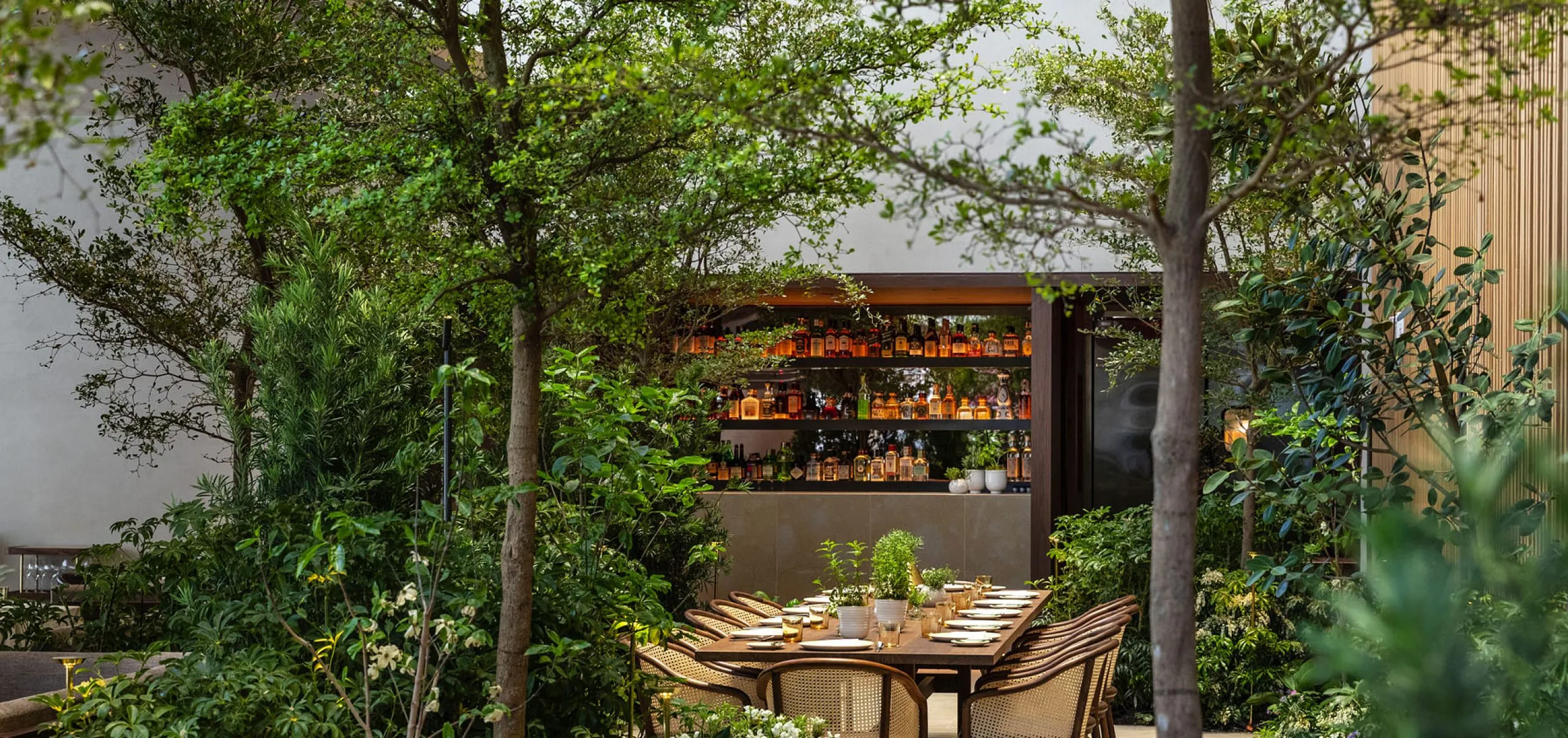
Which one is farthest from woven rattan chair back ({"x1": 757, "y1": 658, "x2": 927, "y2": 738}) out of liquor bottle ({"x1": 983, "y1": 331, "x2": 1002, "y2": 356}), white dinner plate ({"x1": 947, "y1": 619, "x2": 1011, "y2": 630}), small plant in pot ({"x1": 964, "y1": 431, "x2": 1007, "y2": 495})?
liquor bottle ({"x1": 983, "y1": 331, "x2": 1002, "y2": 356})

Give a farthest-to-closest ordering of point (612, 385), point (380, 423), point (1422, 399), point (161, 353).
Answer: point (161, 353) → point (380, 423) → point (612, 385) → point (1422, 399)

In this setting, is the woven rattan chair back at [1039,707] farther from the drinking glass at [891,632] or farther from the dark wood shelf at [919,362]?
the dark wood shelf at [919,362]

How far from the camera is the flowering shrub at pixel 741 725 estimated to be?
442 cm

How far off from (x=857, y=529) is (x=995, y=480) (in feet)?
3.67

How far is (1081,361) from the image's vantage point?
445 inches

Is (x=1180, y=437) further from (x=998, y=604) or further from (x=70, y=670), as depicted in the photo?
(x=998, y=604)

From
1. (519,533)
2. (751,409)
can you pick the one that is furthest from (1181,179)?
(751,409)

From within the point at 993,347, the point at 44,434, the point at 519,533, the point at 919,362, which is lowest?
the point at 519,533

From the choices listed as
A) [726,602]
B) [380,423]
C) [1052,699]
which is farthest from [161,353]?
[1052,699]

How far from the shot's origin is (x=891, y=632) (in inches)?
225

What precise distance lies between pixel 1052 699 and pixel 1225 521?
10.8ft

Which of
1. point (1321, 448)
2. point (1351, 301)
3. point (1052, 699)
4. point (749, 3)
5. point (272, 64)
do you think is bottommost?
point (1052, 699)

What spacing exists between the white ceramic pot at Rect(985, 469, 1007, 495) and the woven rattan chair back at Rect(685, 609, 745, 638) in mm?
4117

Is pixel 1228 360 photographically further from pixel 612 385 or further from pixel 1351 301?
pixel 612 385
